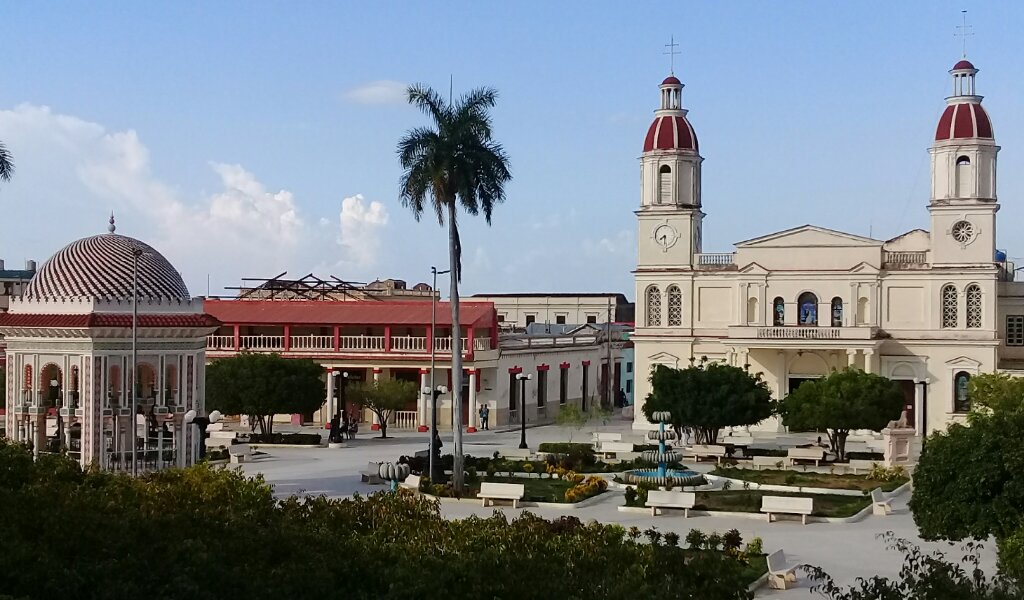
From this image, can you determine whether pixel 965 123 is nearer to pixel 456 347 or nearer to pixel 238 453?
pixel 456 347

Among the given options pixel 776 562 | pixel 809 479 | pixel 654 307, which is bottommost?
pixel 809 479

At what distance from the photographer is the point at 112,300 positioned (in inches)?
1246

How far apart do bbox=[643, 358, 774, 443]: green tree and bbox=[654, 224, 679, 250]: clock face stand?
1189 cm

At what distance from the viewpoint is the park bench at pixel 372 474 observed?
35.3 meters

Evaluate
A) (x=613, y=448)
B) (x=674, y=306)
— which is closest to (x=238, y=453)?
(x=613, y=448)

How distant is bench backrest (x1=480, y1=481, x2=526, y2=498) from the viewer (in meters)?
30.9

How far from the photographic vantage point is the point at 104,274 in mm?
31984

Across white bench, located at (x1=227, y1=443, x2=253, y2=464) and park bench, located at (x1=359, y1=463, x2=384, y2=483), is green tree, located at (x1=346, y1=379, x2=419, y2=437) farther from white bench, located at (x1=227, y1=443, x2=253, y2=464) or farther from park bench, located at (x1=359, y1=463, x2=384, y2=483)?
park bench, located at (x1=359, y1=463, x2=384, y2=483)

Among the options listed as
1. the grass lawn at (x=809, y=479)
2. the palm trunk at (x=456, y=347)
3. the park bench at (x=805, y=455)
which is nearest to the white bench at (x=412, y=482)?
the palm trunk at (x=456, y=347)

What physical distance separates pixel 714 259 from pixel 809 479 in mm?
20472

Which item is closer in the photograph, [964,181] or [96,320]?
[96,320]

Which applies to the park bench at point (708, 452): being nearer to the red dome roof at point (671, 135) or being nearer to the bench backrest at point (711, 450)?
the bench backrest at point (711, 450)

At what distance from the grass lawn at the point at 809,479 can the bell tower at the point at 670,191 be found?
58.9 feet

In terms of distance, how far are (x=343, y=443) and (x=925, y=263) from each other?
74.4ft
